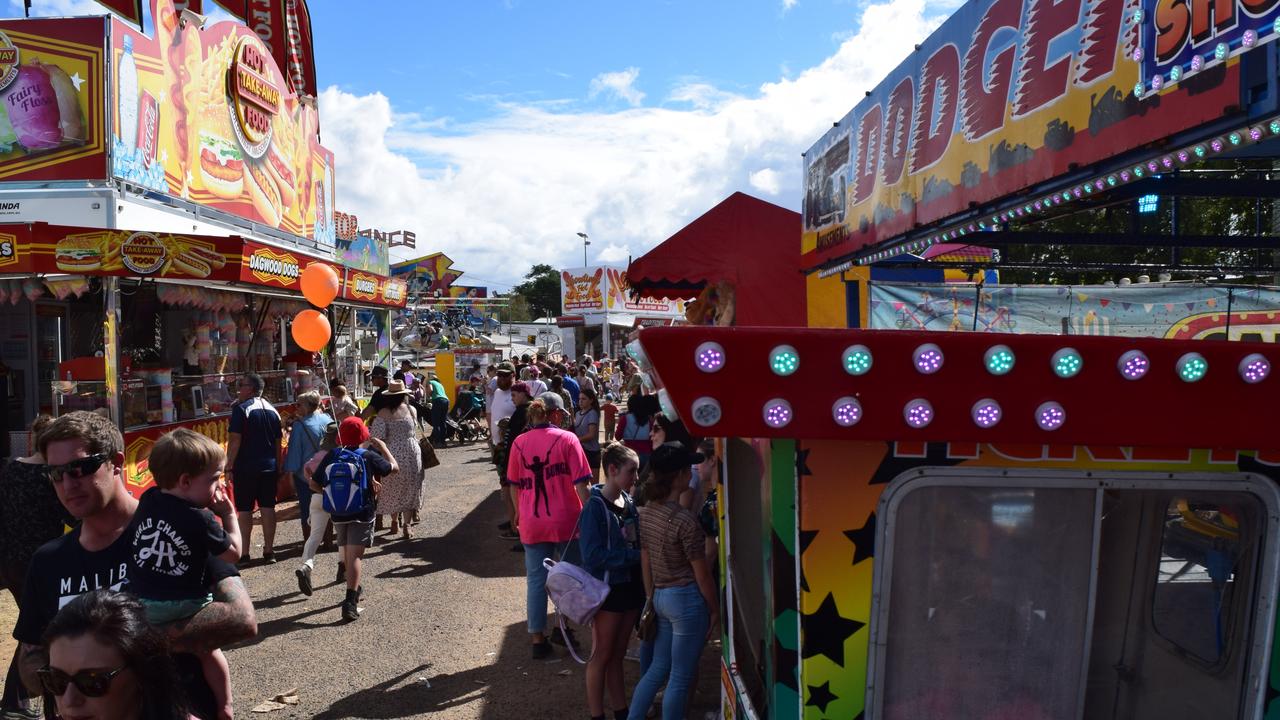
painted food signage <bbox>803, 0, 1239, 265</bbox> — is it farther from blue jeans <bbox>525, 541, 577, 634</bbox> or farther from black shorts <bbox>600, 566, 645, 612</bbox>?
Result: blue jeans <bbox>525, 541, 577, 634</bbox>

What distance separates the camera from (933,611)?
2600mm

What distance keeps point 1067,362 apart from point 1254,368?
1.55 ft

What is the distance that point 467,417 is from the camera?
2002 centimetres

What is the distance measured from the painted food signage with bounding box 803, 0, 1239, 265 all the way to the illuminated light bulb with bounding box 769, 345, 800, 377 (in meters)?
1.75

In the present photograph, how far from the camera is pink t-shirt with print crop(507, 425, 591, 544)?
6.20m

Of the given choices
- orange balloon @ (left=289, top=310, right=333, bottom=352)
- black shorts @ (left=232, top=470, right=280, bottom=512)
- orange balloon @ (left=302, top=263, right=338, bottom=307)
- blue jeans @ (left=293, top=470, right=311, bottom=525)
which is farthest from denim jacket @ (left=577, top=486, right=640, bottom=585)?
orange balloon @ (left=302, top=263, right=338, bottom=307)

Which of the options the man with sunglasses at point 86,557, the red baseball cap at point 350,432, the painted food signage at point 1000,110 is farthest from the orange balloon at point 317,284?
the man with sunglasses at point 86,557

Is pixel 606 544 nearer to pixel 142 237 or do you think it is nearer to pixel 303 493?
pixel 303 493

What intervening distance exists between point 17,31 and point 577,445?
11.2 meters

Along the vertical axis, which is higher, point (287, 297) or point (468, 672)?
point (287, 297)

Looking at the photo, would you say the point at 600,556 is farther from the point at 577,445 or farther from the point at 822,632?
the point at 822,632

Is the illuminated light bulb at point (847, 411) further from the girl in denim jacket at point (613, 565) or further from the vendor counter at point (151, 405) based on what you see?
the vendor counter at point (151, 405)

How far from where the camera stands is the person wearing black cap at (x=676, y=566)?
4500 millimetres

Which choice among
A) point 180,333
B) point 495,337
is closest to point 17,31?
point 180,333
